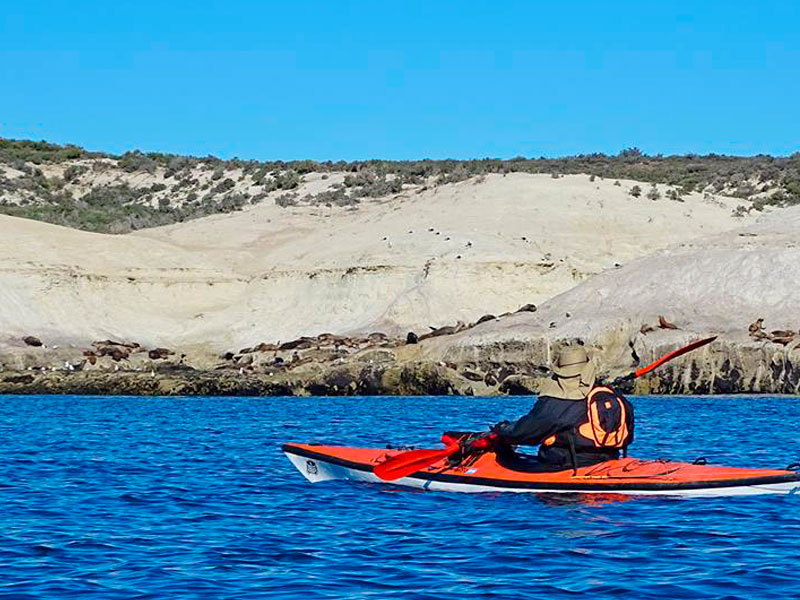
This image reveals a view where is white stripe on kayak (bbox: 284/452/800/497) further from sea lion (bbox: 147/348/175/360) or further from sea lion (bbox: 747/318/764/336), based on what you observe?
sea lion (bbox: 147/348/175/360)

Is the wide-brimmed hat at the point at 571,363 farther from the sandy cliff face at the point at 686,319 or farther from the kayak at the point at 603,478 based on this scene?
the sandy cliff face at the point at 686,319

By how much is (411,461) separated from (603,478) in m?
2.52

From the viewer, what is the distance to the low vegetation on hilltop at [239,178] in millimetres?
72375

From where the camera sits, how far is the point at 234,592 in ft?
39.3

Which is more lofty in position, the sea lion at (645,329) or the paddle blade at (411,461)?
the sea lion at (645,329)

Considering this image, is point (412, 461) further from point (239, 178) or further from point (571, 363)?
point (239, 178)

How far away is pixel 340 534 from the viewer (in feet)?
48.6

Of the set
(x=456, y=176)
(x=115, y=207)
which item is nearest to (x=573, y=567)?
(x=456, y=176)

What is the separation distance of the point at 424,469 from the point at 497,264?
108ft

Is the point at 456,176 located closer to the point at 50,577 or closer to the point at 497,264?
the point at 497,264

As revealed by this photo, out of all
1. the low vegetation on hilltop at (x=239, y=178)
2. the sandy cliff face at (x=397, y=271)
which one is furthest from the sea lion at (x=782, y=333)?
the low vegetation on hilltop at (x=239, y=178)

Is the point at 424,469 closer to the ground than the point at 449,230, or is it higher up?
closer to the ground

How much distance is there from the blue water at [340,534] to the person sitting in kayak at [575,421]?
1.92 ft

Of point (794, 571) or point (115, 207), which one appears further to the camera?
point (115, 207)
